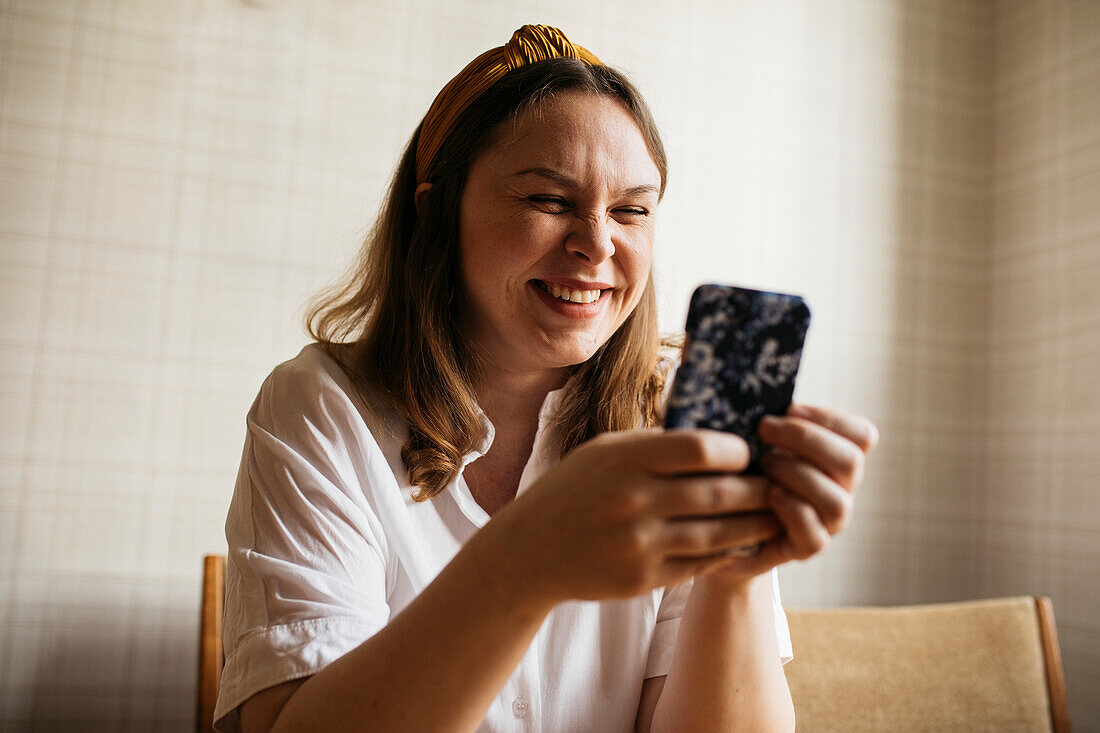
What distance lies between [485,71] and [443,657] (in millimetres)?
700

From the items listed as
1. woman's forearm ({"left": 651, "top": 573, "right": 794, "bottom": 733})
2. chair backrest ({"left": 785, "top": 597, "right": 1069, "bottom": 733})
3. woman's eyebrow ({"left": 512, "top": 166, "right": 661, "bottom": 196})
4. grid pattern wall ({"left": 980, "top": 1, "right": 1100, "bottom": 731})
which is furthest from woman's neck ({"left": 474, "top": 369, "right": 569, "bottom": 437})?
grid pattern wall ({"left": 980, "top": 1, "right": 1100, "bottom": 731})

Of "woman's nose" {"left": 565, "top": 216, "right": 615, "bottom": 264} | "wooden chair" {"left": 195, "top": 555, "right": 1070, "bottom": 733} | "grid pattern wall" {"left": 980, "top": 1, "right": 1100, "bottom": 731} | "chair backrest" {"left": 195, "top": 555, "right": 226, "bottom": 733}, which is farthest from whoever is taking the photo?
"grid pattern wall" {"left": 980, "top": 1, "right": 1100, "bottom": 731}

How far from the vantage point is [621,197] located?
964 millimetres

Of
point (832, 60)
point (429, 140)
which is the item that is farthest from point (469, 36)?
point (832, 60)

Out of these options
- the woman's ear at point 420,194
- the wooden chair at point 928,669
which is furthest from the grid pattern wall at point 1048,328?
the woman's ear at point 420,194

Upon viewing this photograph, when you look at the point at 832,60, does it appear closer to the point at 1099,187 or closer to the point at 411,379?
the point at 1099,187

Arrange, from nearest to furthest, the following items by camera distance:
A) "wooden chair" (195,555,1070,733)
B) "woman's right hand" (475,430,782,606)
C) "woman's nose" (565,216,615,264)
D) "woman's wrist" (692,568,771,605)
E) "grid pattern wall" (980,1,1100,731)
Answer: "woman's right hand" (475,430,782,606) < "woman's wrist" (692,568,771,605) < "woman's nose" (565,216,615,264) < "wooden chair" (195,555,1070,733) < "grid pattern wall" (980,1,1100,731)

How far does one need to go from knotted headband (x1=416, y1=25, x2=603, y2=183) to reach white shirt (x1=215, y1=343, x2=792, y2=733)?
298 mm

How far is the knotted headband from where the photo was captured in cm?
103

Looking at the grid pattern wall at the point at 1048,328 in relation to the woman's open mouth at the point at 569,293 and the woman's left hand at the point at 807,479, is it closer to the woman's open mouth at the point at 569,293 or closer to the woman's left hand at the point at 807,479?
the woman's open mouth at the point at 569,293

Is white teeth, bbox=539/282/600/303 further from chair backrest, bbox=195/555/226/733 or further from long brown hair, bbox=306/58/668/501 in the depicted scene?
chair backrest, bbox=195/555/226/733

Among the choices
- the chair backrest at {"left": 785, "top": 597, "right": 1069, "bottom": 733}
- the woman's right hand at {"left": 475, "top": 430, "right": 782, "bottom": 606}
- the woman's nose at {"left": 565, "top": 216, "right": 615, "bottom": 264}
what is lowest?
the chair backrest at {"left": 785, "top": 597, "right": 1069, "bottom": 733}

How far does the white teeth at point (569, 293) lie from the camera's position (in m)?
0.96

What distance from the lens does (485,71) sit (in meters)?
1.04
